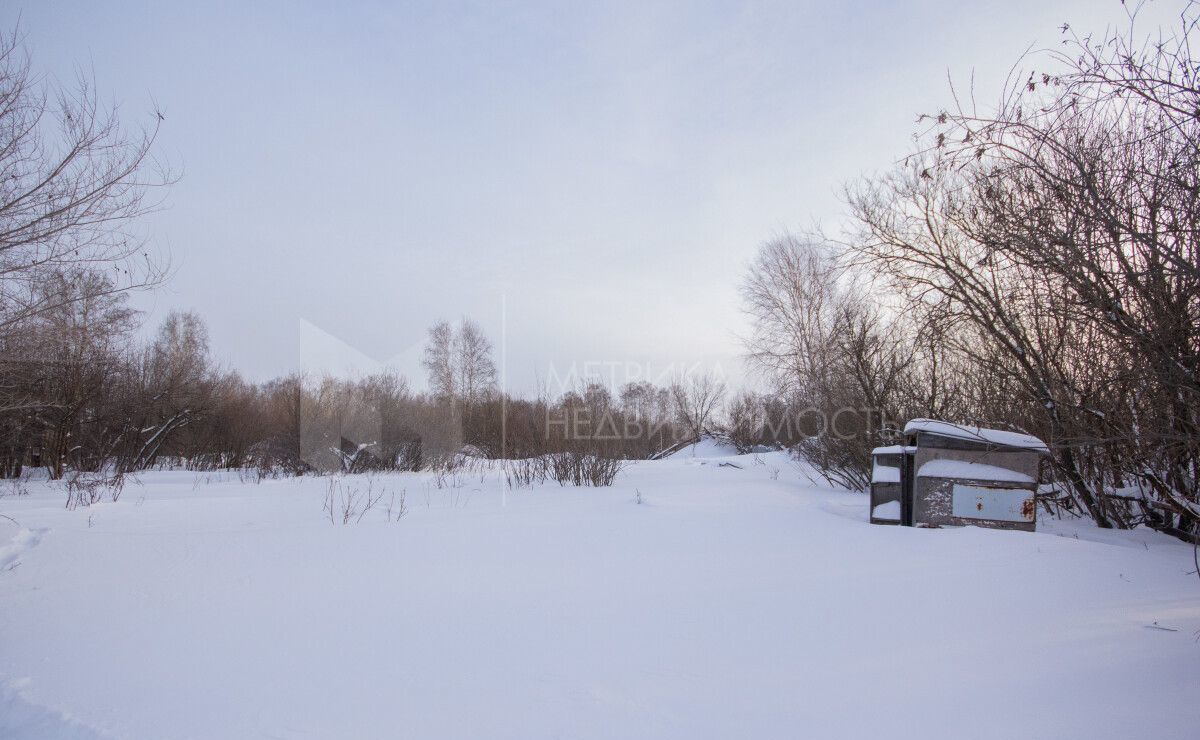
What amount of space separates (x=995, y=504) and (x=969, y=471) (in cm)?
33

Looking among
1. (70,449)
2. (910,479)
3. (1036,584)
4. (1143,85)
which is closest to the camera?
(1143,85)

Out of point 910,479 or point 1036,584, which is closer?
point 1036,584

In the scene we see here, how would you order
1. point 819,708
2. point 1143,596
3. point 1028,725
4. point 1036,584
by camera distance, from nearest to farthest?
point 1028,725 < point 819,708 < point 1143,596 < point 1036,584

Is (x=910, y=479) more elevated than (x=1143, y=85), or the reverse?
(x=1143, y=85)

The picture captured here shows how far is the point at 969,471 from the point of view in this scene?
17.1 feet

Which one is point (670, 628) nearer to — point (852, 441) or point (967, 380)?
point (967, 380)

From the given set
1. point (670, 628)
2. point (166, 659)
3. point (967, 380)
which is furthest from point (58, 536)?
point (967, 380)

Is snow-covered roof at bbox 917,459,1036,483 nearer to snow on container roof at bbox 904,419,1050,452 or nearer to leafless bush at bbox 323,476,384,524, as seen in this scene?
snow on container roof at bbox 904,419,1050,452

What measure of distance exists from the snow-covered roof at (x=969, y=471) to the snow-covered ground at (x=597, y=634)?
515 millimetres

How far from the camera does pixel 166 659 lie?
2592 millimetres

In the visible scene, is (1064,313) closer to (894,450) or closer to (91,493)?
(894,450)

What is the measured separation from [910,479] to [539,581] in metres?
3.68

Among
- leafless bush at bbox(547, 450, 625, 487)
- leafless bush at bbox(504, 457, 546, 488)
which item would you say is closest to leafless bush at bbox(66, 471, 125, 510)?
leafless bush at bbox(504, 457, 546, 488)

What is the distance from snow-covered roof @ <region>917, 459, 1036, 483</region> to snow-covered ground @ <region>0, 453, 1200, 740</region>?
1.69 ft
